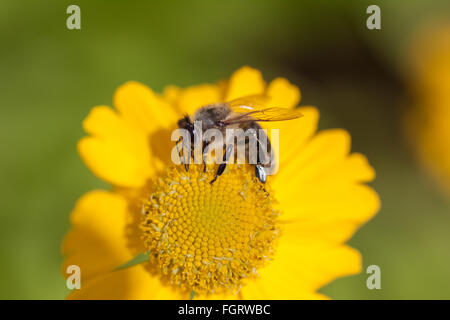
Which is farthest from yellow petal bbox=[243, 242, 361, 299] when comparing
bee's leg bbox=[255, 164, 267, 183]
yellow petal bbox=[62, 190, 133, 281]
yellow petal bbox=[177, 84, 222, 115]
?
yellow petal bbox=[177, 84, 222, 115]

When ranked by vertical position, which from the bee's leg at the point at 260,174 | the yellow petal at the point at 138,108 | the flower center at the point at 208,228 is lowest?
the flower center at the point at 208,228

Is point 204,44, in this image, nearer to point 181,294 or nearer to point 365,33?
point 365,33

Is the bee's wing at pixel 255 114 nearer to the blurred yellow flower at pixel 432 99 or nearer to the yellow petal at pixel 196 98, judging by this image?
the yellow petal at pixel 196 98

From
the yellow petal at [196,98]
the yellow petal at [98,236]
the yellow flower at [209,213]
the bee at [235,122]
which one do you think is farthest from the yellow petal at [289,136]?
the yellow petal at [98,236]

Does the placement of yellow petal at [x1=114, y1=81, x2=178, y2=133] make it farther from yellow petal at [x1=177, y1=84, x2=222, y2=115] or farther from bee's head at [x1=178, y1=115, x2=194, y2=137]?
bee's head at [x1=178, y1=115, x2=194, y2=137]

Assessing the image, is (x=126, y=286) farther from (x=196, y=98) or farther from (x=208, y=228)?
(x=196, y=98)

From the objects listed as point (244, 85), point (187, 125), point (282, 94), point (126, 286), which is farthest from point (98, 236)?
point (282, 94)

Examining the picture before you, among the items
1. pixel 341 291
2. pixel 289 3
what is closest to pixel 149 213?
pixel 341 291
